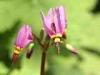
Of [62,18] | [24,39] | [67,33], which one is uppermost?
[62,18]

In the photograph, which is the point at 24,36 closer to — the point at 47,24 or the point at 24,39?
the point at 24,39

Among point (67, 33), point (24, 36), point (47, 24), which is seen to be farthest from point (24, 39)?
point (67, 33)

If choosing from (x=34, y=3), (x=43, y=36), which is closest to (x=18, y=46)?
(x=43, y=36)

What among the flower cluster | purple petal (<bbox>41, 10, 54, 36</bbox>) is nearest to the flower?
the flower cluster

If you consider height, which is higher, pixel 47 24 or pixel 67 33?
pixel 47 24

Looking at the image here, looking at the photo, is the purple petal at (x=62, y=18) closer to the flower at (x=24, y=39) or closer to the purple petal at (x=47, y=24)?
the purple petal at (x=47, y=24)

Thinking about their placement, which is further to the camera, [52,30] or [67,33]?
[67,33]

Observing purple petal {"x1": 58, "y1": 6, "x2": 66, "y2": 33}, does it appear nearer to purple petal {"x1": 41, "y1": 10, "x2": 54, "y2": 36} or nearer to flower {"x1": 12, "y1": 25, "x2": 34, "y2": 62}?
purple petal {"x1": 41, "y1": 10, "x2": 54, "y2": 36}

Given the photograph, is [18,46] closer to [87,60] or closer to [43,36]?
[43,36]

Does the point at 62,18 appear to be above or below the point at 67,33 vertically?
above

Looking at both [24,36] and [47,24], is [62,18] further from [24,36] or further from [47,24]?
[24,36]
